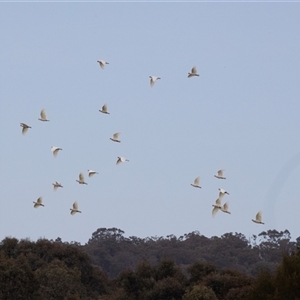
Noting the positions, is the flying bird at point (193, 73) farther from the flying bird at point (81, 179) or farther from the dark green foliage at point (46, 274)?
the dark green foliage at point (46, 274)

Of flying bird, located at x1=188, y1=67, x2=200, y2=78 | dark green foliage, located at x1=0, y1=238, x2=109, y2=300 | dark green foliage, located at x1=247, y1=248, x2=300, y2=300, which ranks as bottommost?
dark green foliage, located at x1=247, y1=248, x2=300, y2=300

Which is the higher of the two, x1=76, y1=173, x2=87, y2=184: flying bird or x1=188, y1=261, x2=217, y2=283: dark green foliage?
x1=76, y1=173, x2=87, y2=184: flying bird

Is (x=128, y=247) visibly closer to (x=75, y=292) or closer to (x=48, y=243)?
(x=48, y=243)

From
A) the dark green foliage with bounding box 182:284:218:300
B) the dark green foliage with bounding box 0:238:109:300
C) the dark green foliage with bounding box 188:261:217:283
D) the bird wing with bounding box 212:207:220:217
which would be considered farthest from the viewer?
the dark green foliage with bounding box 188:261:217:283

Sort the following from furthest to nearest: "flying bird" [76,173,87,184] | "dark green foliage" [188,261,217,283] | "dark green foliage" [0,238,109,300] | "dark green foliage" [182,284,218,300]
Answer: "dark green foliage" [188,261,217,283]
"dark green foliage" [0,238,109,300]
"dark green foliage" [182,284,218,300]
"flying bird" [76,173,87,184]

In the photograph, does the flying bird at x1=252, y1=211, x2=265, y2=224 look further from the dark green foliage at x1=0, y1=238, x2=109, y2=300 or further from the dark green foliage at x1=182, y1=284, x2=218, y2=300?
the dark green foliage at x1=0, y1=238, x2=109, y2=300

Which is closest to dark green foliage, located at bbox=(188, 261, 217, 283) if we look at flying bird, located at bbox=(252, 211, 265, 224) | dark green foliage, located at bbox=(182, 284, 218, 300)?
dark green foliage, located at bbox=(182, 284, 218, 300)

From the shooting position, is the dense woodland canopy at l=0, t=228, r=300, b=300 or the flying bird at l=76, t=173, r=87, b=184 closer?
the dense woodland canopy at l=0, t=228, r=300, b=300

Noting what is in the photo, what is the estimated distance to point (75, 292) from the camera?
207 feet

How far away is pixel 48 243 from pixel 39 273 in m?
18.2

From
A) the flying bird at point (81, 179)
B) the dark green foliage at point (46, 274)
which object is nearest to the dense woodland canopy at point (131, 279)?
the dark green foliage at point (46, 274)

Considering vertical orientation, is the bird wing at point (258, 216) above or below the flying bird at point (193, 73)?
below

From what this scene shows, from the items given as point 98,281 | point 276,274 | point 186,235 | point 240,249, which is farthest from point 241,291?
point 186,235

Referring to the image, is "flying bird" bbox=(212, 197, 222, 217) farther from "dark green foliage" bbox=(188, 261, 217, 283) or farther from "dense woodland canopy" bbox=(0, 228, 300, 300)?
"dark green foliage" bbox=(188, 261, 217, 283)
